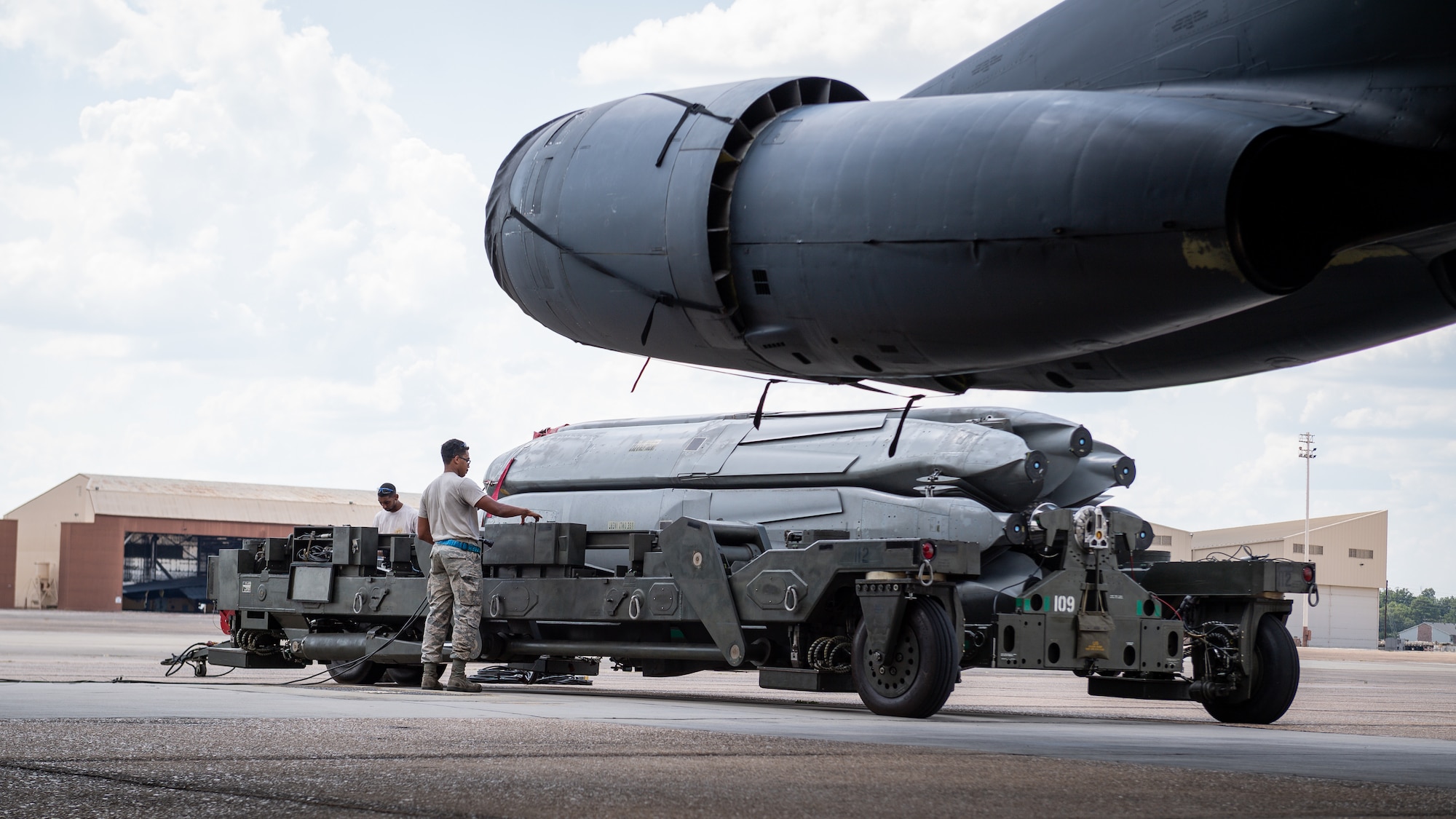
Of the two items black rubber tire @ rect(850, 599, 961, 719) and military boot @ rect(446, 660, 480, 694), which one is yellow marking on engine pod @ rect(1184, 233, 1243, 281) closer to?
black rubber tire @ rect(850, 599, 961, 719)

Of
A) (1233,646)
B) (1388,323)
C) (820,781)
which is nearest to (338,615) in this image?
(1233,646)

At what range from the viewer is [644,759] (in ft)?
17.6

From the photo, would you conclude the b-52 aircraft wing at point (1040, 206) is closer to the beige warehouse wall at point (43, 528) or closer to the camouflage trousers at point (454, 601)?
the camouflage trousers at point (454, 601)

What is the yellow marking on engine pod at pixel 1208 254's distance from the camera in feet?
13.6

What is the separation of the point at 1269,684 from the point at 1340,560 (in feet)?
171

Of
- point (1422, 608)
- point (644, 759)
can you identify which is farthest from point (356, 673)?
point (1422, 608)

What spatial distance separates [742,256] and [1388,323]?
2.25m

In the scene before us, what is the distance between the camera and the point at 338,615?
12.2 meters

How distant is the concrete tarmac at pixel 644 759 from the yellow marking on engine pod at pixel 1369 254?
1703 mm

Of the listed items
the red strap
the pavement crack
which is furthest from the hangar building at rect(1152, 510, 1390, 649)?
the pavement crack

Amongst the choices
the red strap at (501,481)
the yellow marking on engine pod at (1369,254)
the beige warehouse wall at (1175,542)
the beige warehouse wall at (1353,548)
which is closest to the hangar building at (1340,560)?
the beige warehouse wall at (1353,548)

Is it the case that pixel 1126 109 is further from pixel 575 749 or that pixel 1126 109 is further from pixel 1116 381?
pixel 575 749

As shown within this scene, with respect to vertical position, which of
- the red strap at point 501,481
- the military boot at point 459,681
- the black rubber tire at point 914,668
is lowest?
the military boot at point 459,681

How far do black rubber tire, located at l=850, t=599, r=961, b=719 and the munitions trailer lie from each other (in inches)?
0.4
